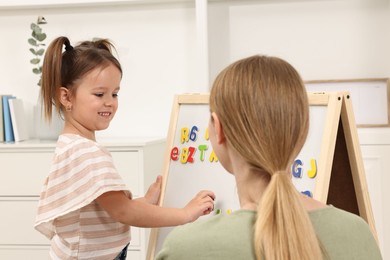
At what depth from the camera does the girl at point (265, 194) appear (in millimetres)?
1129

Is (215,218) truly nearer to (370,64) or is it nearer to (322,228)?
(322,228)

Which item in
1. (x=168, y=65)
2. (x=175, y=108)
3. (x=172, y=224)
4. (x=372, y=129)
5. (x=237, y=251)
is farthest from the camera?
(x=168, y=65)

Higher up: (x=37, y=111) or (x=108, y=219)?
(x=37, y=111)

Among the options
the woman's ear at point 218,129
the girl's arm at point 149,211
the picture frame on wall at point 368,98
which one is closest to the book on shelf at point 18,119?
the picture frame on wall at point 368,98

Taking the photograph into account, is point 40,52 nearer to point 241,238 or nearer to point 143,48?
point 143,48

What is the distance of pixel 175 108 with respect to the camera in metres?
2.10

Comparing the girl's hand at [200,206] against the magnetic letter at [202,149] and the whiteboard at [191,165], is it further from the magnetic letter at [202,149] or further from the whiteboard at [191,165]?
the magnetic letter at [202,149]

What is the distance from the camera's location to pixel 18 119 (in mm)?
Result: 3506

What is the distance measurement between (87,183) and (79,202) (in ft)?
0.18

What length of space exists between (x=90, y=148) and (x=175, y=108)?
34cm

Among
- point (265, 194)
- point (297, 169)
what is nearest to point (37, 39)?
point (297, 169)

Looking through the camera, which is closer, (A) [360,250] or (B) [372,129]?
(A) [360,250]

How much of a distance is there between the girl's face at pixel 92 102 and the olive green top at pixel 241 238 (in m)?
0.85

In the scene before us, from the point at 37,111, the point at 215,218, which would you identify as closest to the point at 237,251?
the point at 215,218
